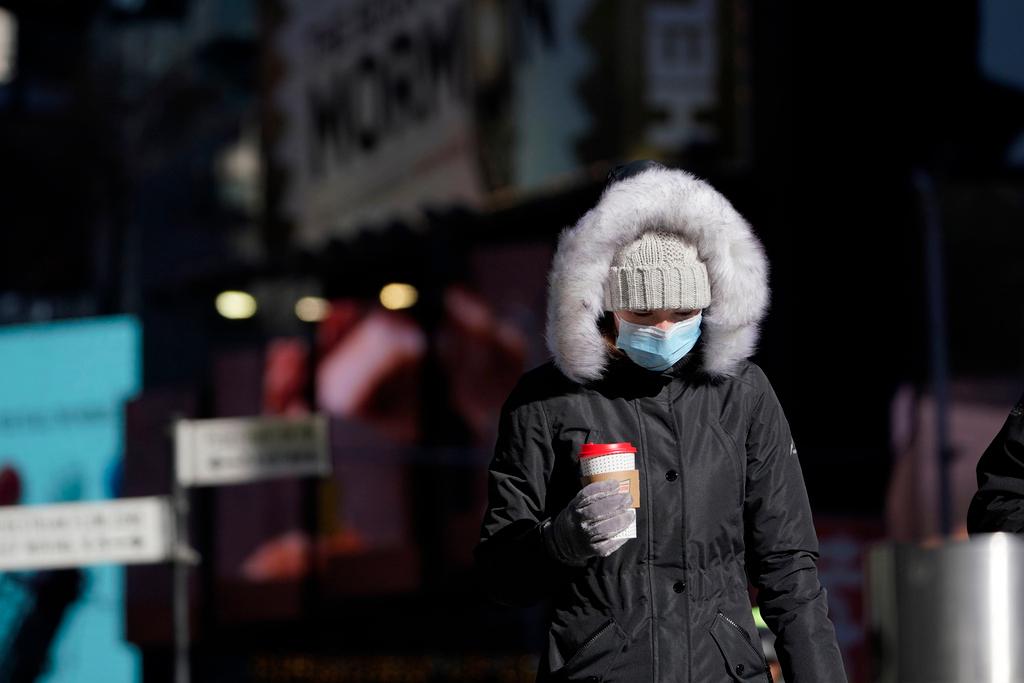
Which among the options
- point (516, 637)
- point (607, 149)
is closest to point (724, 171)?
point (607, 149)

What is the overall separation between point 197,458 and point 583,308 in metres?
5.76

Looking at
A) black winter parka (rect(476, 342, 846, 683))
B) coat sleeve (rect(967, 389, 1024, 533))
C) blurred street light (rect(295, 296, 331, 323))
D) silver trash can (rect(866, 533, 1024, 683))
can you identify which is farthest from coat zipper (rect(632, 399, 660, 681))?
blurred street light (rect(295, 296, 331, 323))

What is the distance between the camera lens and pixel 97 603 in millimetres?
13812

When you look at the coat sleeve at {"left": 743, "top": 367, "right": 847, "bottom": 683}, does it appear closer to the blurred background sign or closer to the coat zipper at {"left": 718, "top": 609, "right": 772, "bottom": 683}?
the coat zipper at {"left": 718, "top": 609, "right": 772, "bottom": 683}

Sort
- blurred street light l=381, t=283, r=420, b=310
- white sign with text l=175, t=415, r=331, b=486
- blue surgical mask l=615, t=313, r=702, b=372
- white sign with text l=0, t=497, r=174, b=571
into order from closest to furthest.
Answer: blue surgical mask l=615, t=313, r=702, b=372
white sign with text l=0, t=497, r=174, b=571
white sign with text l=175, t=415, r=331, b=486
blurred street light l=381, t=283, r=420, b=310

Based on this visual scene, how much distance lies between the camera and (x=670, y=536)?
3379 mm

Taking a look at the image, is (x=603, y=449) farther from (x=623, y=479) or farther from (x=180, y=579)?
(x=180, y=579)

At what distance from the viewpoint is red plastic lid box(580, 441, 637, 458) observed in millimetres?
3232

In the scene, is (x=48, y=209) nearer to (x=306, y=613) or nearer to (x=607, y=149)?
(x=306, y=613)

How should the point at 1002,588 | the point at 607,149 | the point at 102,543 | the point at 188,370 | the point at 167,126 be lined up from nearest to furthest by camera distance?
the point at 1002,588
the point at 102,543
the point at 607,149
the point at 188,370
the point at 167,126

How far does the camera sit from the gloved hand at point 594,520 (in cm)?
317

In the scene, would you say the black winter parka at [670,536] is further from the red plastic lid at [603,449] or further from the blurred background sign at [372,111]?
the blurred background sign at [372,111]

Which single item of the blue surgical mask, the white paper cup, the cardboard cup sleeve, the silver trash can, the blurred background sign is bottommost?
the silver trash can

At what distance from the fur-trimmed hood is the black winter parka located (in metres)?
0.07
